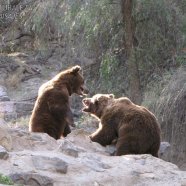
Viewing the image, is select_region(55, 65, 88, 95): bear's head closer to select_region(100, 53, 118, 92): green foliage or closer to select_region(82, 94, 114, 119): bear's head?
select_region(82, 94, 114, 119): bear's head

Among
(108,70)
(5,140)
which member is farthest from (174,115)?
(5,140)

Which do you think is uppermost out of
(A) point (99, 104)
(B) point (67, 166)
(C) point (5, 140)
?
(C) point (5, 140)

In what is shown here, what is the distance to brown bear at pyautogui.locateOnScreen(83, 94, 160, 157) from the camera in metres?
9.37

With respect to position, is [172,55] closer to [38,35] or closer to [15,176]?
[38,35]

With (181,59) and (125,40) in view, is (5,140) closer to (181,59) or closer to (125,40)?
(181,59)

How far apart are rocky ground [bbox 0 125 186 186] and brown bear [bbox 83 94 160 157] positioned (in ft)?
2.46

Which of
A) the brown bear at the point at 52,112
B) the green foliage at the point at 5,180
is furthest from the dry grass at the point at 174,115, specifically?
the green foliage at the point at 5,180

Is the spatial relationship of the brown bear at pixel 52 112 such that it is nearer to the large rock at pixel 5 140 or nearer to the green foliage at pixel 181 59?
the large rock at pixel 5 140

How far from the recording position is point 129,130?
940 centimetres

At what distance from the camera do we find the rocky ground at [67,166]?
696 cm

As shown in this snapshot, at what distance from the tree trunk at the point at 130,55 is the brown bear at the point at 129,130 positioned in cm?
445

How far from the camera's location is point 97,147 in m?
9.33

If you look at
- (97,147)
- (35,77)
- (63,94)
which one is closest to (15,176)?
(97,147)

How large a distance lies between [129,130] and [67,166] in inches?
88.4
